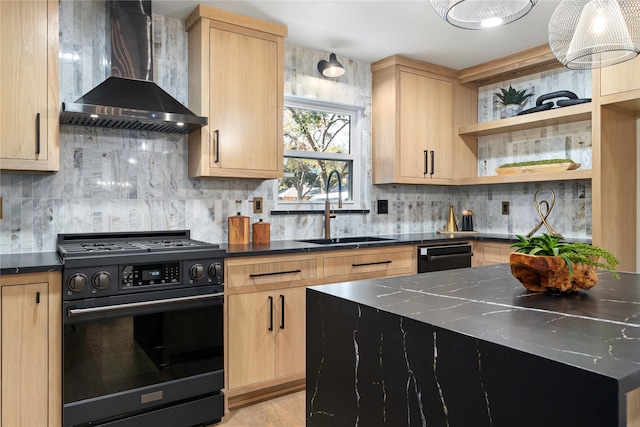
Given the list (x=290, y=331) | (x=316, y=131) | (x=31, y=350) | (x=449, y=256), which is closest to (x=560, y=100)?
(x=449, y=256)

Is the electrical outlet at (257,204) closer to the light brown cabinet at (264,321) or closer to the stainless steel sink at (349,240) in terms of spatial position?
the stainless steel sink at (349,240)

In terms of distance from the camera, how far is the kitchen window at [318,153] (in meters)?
3.50

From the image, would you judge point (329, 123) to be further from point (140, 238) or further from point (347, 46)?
point (140, 238)

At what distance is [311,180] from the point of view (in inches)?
143

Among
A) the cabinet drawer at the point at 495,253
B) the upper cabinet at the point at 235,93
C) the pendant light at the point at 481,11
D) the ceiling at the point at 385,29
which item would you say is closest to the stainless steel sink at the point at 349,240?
the upper cabinet at the point at 235,93

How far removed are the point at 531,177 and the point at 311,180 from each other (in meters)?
1.71

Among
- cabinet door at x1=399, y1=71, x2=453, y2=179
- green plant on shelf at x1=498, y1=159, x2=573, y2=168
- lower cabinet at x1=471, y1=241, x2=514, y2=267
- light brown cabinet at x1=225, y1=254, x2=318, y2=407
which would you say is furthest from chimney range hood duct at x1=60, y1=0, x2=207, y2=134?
green plant on shelf at x1=498, y1=159, x2=573, y2=168

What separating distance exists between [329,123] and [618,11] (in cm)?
238

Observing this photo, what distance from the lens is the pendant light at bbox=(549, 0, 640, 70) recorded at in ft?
5.17

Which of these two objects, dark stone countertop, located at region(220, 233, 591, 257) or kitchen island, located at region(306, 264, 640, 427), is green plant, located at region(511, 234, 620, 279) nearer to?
kitchen island, located at region(306, 264, 640, 427)

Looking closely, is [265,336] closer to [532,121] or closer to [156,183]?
[156,183]

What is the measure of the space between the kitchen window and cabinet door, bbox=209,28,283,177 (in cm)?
46

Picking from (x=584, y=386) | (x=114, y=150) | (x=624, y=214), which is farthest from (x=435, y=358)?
(x=624, y=214)

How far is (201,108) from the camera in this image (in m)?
2.73
